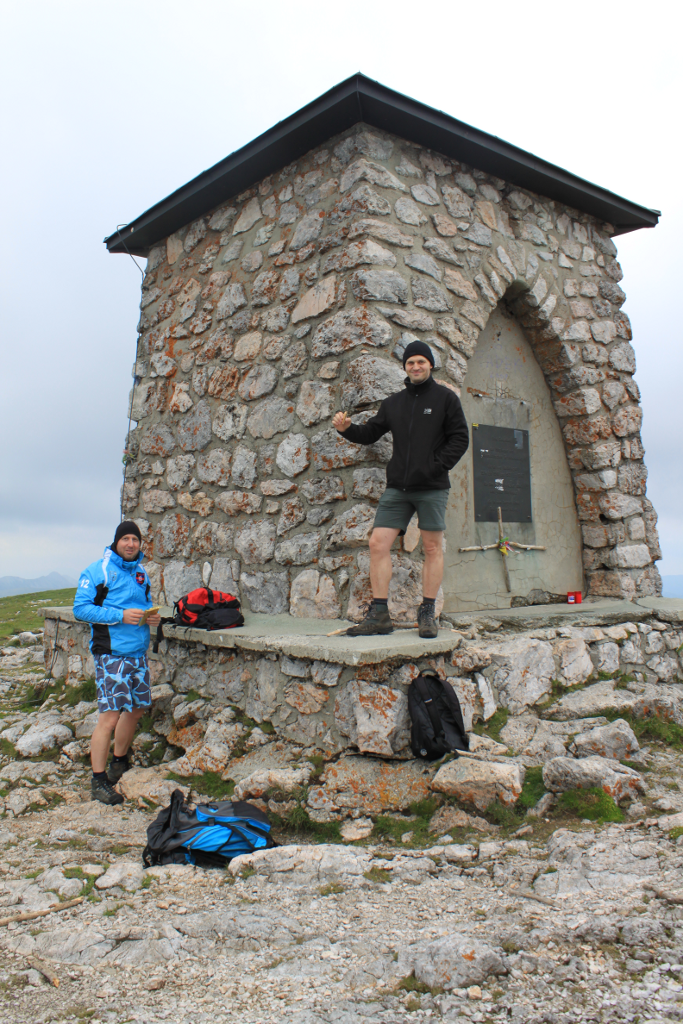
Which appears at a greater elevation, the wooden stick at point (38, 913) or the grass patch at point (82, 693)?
the grass patch at point (82, 693)

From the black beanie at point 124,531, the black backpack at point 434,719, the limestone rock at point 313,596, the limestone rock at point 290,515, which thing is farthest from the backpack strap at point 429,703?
the black beanie at point 124,531

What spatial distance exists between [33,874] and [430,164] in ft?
17.0

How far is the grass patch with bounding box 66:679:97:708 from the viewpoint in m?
5.67

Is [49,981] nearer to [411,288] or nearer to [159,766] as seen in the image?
[159,766]

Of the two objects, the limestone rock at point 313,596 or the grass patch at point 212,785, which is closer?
the grass patch at point 212,785

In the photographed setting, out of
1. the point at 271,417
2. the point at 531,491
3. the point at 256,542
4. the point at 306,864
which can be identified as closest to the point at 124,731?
the point at 256,542

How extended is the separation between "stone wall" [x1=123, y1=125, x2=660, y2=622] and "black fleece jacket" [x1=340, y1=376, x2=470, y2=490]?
0.36 meters

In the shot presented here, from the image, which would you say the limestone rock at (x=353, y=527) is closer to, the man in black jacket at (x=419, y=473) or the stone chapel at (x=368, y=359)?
the stone chapel at (x=368, y=359)

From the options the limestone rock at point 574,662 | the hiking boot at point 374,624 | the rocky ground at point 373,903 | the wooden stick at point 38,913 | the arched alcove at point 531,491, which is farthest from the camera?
the arched alcove at point 531,491

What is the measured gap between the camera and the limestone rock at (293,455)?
489cm

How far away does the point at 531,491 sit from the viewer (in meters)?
5.93

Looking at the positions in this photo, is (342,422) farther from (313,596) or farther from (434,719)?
(434,719)

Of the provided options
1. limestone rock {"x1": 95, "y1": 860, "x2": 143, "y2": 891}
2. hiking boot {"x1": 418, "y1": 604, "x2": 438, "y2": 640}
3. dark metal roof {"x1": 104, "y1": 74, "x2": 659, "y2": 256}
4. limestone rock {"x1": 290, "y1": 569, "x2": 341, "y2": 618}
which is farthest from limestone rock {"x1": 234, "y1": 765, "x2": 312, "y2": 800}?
dark metal roof {"x1": 104, "y1": 74, "x2": 659, "y2": 256}

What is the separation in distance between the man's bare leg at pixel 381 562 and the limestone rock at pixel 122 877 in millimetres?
1901
